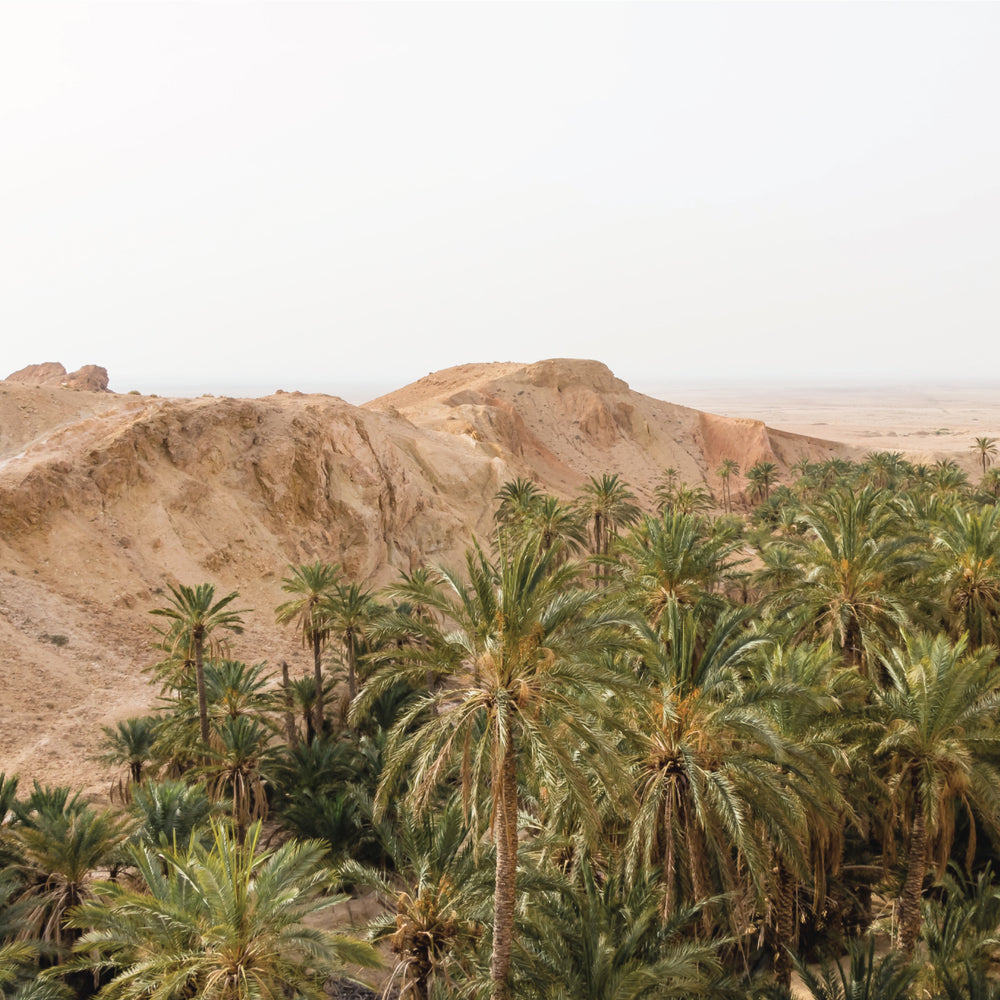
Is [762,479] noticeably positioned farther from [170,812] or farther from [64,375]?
[64,375]

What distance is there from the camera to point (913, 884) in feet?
41.7

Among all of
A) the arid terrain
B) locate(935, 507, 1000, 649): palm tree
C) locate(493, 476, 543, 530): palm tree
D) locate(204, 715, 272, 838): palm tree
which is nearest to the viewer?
locate(204, 715, 272, 838): palm tree

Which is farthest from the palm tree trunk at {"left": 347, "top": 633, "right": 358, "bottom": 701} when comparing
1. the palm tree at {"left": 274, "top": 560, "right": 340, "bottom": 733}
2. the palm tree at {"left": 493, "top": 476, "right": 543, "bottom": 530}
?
the palm tree at {"left": 493, "top": 476, "right": 543, "bottom": 530}

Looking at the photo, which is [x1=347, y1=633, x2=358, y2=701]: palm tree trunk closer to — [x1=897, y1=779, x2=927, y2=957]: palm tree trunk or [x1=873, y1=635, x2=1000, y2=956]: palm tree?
[x1=873, y1=635, x2=1000, y2=956]: palm tree

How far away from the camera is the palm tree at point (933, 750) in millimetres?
12164

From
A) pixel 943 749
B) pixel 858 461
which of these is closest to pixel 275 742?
pixel 943 749

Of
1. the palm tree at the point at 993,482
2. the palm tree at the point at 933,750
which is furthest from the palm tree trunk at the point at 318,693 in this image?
the palm tree at the point at 993,482

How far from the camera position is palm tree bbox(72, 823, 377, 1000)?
927 cm

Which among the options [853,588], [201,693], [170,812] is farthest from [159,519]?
[853,588]

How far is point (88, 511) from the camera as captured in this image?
1299 inches

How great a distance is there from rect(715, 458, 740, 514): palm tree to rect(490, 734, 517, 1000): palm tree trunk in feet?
226

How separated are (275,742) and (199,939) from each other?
54.1ft

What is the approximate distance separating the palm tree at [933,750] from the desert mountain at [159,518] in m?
21.0

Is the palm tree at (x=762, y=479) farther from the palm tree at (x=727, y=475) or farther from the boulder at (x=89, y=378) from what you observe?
the boulder at (x=89, y=378)
